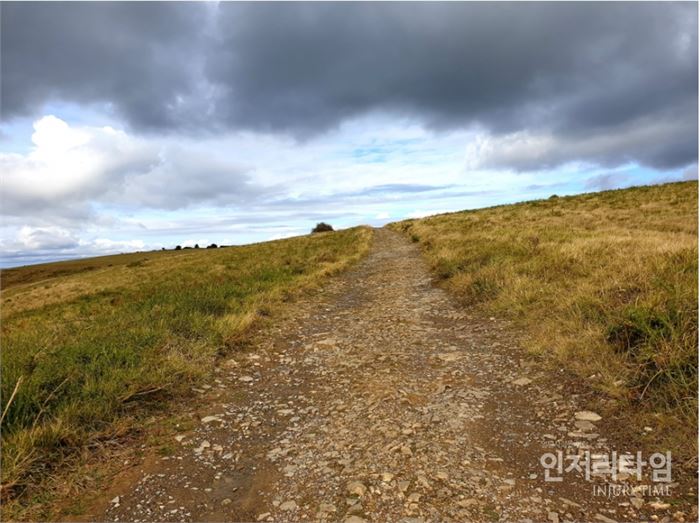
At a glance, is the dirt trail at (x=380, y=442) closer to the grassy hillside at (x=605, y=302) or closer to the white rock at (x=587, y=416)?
the white rock at (x=587, y=416)

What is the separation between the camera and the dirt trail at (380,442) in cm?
370

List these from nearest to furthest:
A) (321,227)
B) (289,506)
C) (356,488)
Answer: (289,506)
(356,488)
(321,227)

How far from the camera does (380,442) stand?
467cm

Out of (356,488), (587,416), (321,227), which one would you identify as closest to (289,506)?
(356,488)

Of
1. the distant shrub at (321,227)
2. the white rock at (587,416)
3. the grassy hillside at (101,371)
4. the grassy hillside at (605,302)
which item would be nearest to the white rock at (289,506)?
the grassy hillside at (101,371)

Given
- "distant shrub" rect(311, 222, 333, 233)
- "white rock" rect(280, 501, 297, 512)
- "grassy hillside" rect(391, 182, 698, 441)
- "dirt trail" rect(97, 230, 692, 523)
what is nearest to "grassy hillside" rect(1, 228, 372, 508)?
"dirt trail" rect(97, 230, 692, 523)

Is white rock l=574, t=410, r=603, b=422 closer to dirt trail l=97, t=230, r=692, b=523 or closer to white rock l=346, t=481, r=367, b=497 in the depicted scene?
dirt trail l=97, t=230, r=692, b=523

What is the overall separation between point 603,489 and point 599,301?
4.35 m

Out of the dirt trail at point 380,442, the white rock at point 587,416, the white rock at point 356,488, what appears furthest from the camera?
the white rock at point 587,416

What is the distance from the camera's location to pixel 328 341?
28.5ft

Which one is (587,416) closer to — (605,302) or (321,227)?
(605,302)

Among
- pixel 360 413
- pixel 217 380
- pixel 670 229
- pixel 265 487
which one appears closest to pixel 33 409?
pixel 217 380

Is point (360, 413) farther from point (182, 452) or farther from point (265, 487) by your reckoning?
point (182, 452)

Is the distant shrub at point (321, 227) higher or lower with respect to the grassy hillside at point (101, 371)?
higher
